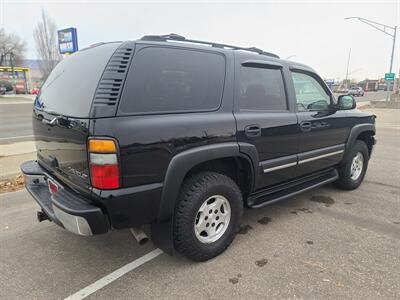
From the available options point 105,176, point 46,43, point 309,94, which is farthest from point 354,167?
point 46,43

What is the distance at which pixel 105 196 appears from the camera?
227 cm

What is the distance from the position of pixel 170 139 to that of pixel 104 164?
1.73 ft

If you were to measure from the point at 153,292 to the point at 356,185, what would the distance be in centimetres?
365

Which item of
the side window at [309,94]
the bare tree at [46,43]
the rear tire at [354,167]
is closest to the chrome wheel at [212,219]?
the side window at [309,94]

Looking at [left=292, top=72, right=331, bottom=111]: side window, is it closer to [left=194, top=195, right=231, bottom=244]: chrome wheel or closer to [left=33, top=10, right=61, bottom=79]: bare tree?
[left=194, top=195, right=231, bottom=244]: chrome wheel

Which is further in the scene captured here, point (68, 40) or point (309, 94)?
point (68, 40)

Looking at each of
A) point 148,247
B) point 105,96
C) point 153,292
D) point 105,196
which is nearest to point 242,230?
point 148,247

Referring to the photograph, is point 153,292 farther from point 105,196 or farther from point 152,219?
point 105,196

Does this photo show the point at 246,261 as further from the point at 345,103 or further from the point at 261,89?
the point at 345,103

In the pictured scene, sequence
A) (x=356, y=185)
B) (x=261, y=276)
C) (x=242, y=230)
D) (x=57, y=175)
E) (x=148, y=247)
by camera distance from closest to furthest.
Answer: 1. (x=261, y=276)
2. (x=57, y=175)
3. (x=148, y=247)
4. (x=242, y=230)
5. (x=356, y=185)

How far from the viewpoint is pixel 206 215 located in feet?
9.47

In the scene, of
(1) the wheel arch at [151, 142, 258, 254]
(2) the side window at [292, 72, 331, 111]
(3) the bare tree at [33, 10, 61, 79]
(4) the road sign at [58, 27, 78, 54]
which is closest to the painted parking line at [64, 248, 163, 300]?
(1) the wheel arch at [151, 142, 258, 254]

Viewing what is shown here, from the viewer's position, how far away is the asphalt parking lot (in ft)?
8.18

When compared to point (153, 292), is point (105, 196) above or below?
above
